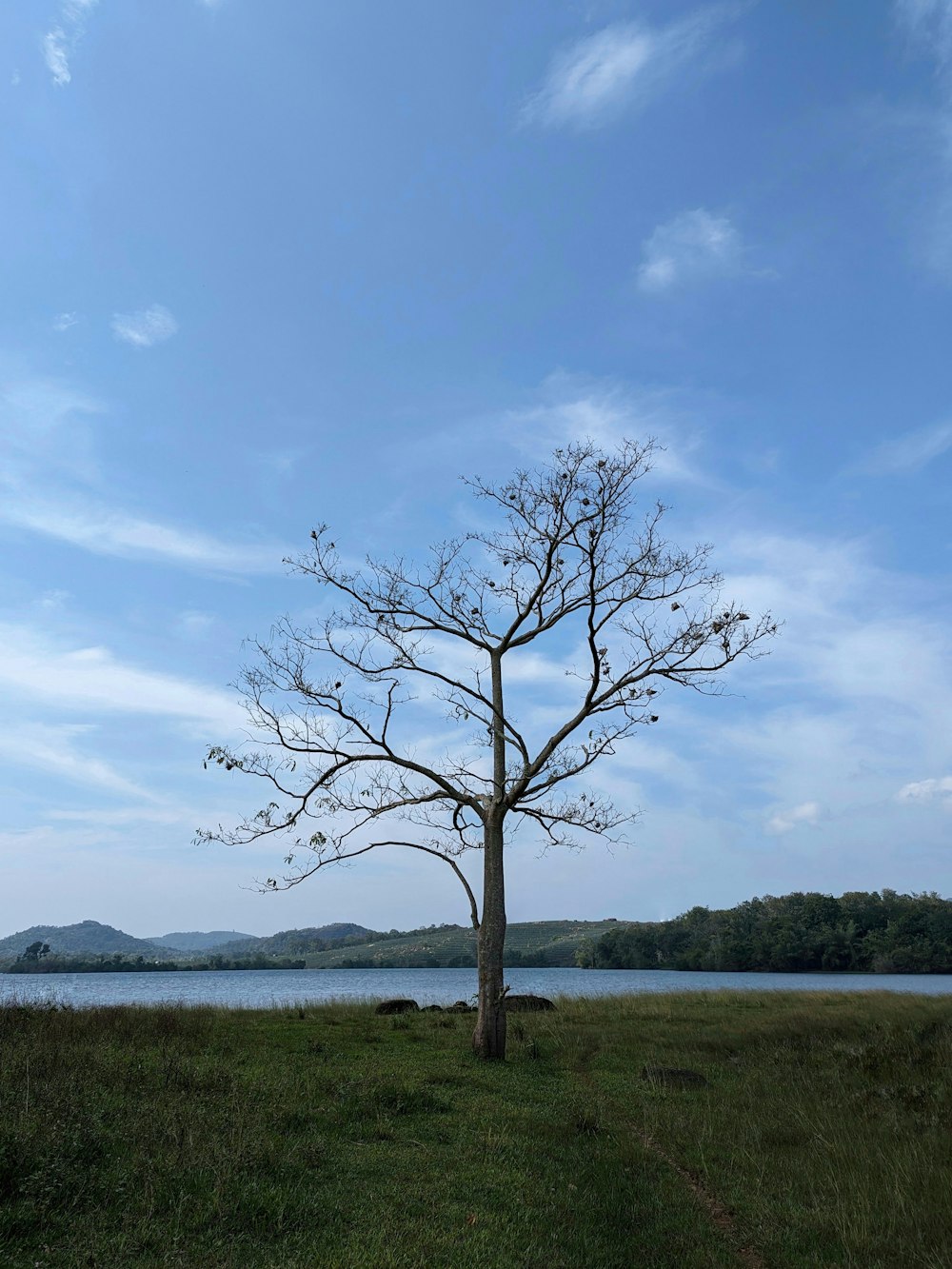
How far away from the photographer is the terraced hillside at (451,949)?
116 metres

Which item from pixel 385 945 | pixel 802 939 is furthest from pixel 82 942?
pixel 802 939

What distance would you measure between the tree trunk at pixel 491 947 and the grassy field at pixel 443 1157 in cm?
83

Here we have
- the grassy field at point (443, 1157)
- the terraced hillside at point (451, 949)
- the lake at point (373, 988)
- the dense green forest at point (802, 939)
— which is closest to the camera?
the grassy field at point (443, 1157)

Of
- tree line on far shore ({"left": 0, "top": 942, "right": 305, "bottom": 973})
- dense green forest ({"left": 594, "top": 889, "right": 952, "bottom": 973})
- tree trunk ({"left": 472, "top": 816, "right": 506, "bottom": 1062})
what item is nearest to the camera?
tree trunk ({"left": 472, "top": 816, "right": 506, "bottom": 1062})

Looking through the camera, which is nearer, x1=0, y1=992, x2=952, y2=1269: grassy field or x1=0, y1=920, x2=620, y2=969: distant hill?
x1=0, y1=992, x2=952, y2=1269: grassy field

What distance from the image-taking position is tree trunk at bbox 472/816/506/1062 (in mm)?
16156

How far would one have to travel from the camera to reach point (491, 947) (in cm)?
1681

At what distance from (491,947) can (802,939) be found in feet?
282

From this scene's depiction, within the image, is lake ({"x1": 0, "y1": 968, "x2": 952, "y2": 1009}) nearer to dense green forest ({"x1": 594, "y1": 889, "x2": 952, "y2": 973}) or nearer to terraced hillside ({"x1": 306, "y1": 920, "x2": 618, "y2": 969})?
dense green forest ({"x1": 594, "y1": 889, "x2": 952, "y2": 973})

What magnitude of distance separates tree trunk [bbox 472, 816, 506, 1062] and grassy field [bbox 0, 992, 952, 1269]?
2.72ft

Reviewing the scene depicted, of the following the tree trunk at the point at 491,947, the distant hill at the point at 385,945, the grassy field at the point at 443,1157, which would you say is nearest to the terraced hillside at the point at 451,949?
the distant hill at the point at 385,945

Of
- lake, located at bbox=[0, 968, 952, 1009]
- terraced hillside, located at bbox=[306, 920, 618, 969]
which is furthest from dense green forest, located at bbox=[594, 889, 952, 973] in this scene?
terraced hillside, located at bbox=[306, 920, 618, 969]

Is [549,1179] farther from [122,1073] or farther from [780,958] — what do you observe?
[780,958]

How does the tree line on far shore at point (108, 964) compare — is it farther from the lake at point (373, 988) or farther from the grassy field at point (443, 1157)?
the grassy field at point (443, 1157)
